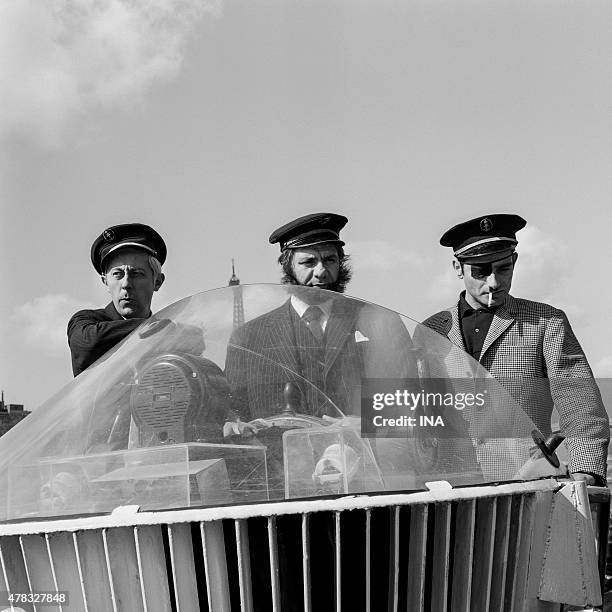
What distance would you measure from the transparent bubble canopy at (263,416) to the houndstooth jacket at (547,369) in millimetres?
1089

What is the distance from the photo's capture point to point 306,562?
2439mm

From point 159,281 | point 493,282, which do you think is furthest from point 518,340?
point 159,281

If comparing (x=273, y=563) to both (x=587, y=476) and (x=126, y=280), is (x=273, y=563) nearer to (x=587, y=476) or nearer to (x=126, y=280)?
(x=587, y=476)

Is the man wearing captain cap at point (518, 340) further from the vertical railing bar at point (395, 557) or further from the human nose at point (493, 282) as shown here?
the vertical railing bar at point (395, 557)

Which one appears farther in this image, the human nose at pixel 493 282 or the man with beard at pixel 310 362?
the human nose at pixel 493 282

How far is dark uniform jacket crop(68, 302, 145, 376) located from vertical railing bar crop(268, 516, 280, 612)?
168cm

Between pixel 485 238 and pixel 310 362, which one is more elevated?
pixel 485 238

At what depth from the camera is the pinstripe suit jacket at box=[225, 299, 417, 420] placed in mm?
2793

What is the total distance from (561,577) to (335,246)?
2.18 m

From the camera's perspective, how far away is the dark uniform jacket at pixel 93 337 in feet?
13.3

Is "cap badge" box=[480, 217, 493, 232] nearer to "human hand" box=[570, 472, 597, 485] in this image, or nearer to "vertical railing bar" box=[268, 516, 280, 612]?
"human hand" box=[570, 472, 597, 485]

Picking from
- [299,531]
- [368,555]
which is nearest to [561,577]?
[368,555]

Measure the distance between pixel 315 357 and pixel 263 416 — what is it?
0.26 meters

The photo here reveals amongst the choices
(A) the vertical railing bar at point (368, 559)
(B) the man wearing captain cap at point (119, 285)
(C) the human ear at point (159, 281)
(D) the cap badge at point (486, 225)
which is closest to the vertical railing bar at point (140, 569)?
(A) the vertical railing bar at point (368, 559)
